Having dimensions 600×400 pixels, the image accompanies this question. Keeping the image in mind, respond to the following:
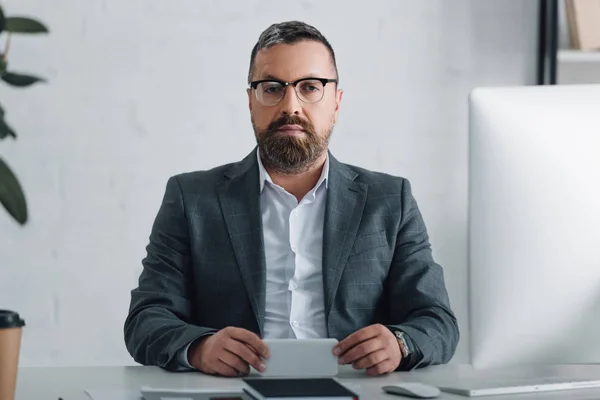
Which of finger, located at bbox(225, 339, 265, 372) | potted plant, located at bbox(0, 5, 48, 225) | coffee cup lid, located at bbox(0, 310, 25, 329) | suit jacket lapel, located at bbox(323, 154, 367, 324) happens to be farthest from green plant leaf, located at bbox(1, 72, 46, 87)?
suit jacket lapel, located at bbox(323, 154, 367, 324)

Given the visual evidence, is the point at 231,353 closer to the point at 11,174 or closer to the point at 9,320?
the point at 9,320

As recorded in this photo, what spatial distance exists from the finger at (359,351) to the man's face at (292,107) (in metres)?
0.52

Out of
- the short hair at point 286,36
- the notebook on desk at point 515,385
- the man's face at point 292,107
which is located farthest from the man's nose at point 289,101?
the notebook on desk at point 515,385

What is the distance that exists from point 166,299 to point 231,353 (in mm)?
355

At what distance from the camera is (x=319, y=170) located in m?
1.84

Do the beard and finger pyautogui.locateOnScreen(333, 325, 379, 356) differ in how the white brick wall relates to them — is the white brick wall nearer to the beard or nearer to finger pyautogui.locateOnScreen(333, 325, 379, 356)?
the beard

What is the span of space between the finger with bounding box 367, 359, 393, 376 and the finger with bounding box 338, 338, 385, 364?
0.03 meters

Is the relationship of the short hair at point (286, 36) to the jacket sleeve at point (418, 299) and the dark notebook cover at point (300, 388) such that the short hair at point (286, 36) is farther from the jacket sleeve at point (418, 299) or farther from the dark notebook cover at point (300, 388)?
the dark notebook cover at point (300, 388)

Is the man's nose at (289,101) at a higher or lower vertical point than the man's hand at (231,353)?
higher

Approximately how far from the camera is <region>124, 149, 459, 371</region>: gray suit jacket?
1651mm

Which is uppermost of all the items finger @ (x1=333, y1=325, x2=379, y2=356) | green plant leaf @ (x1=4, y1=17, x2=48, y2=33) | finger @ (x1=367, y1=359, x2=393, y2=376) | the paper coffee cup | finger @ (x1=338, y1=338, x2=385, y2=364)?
green plant leaf @ (x1=4, y1=17, x2=48, y2=33)

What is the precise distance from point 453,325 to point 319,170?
44cm

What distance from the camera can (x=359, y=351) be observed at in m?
1.33

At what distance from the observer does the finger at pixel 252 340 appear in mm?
1244
